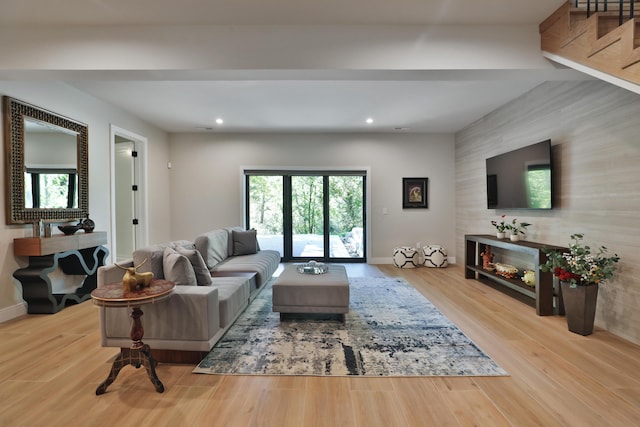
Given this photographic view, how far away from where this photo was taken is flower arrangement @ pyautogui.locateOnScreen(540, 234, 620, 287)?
2600 mm

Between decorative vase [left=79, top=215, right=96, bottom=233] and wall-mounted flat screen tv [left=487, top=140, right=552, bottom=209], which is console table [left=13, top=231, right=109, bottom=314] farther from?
wall-mounted flat screen tv [left=487, top=140, right=552, bottom=209]

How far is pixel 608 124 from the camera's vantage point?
2740mm

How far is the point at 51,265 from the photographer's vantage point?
321 cm

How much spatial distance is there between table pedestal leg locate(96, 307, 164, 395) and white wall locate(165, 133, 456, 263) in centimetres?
410

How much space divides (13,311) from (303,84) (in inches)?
159

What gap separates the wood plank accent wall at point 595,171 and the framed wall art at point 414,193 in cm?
194

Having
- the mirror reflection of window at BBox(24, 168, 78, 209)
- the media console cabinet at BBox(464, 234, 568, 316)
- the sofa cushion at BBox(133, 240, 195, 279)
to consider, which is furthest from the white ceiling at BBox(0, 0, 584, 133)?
the media console cabinet at BBox(464, 234, 568, 316)

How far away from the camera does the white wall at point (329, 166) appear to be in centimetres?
599

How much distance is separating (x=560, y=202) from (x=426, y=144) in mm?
3035

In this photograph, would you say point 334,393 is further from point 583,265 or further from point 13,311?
point 13,311

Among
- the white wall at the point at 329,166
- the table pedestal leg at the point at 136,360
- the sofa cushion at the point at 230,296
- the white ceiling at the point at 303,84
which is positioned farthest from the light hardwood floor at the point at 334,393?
the white wall at the point at 329,166

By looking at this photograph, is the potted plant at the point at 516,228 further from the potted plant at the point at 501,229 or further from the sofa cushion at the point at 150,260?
the sofa cushion at the point at 150,260

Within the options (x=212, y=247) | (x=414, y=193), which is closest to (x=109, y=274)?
(x=212, y=247)

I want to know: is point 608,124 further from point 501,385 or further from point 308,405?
point 308,405
